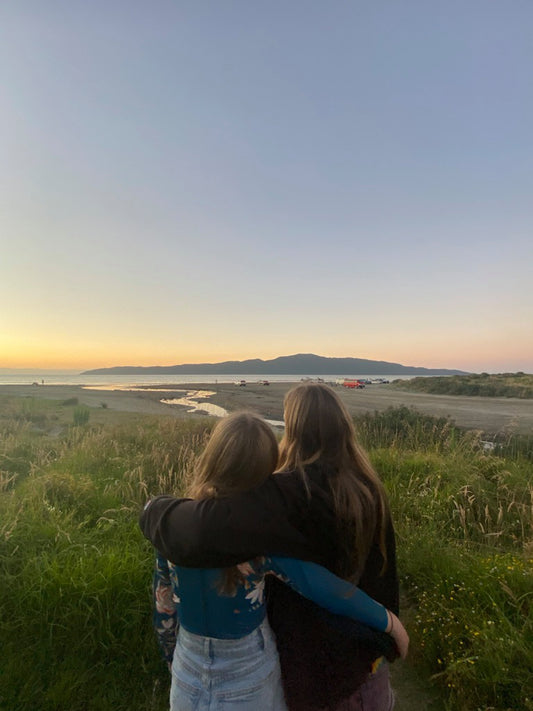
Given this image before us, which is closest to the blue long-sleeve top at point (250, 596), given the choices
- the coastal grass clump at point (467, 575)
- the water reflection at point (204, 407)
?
the coastal grass clump at point (467, 575)

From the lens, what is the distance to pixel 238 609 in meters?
1.53

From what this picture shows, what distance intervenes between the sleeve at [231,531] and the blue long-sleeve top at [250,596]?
0.24 ft

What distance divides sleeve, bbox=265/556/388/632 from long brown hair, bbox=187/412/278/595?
6.3 inches

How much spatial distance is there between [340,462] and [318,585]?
45cm

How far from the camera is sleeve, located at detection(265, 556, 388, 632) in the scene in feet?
4.77

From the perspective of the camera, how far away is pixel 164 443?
9039 millimetres

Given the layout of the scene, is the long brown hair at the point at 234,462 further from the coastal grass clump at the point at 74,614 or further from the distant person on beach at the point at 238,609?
the coastal grass clump at the point at 74,614

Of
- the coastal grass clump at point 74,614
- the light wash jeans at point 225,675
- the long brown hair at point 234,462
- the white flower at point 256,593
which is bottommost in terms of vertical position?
the coastal grass clump at point 74,614

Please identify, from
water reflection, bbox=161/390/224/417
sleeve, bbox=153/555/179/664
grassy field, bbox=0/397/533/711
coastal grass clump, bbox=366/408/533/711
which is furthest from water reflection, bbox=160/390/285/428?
sleeve, bbox=153/555/179/664

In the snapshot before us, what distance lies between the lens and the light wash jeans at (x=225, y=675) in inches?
59.8

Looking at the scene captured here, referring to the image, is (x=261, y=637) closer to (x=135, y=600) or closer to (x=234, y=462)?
(x=234, y=462)

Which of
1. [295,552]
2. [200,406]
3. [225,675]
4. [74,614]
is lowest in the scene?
[200,406]

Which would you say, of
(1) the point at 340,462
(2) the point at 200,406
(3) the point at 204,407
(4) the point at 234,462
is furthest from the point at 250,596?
(2) the point at 200,406

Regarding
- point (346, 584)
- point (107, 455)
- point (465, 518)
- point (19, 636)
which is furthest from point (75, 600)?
point (107, 455)
